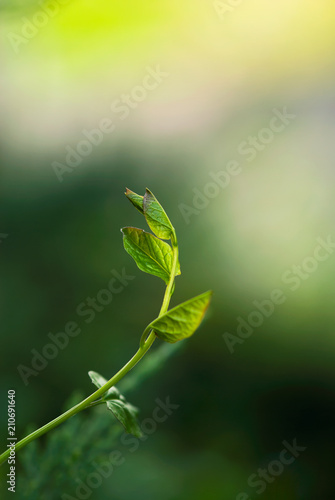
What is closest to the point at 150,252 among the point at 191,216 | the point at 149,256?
the point at 149,256

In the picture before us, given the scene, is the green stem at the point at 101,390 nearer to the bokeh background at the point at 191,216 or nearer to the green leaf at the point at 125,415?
the green leaf at the point at 125,415

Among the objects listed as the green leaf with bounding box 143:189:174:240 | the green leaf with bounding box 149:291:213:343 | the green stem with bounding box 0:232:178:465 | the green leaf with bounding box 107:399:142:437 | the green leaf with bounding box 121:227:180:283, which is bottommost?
the green leaf with bounding box 107:399:142:437

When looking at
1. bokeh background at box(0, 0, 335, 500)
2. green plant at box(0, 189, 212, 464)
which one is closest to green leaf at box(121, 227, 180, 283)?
green plant at box(0, 189, 212, 464)

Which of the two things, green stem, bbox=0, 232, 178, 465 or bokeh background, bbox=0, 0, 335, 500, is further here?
bokeh background, bbox=0, 0, 335, 500

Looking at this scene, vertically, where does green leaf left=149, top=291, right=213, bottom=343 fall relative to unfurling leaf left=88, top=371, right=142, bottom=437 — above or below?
above

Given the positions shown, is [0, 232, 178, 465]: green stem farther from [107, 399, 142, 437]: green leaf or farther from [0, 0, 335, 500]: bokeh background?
[0, 0, 335, 500]: bokeh background

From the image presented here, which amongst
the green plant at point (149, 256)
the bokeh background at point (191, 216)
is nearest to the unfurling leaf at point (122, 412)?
the green plant at point (149, 256)

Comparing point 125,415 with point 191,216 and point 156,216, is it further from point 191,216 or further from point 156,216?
point 191,216

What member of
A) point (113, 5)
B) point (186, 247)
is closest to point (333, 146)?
point (186, 247)
